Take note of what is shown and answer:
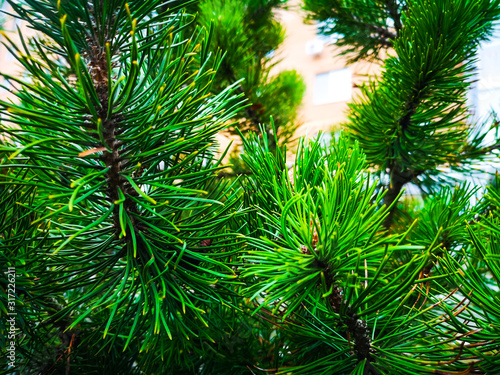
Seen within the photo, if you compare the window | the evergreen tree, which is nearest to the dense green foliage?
the evergreen tree

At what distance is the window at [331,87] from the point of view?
2559 millimetres

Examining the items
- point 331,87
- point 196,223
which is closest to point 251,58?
point 196,223

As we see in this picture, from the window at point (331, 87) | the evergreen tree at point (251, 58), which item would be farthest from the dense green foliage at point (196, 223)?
the window at point (331, 87)

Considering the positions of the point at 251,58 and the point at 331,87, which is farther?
the point at 331,87

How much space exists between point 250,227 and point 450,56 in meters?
0.24

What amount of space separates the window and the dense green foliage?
234cm

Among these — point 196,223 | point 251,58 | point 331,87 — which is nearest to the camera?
point 196,223

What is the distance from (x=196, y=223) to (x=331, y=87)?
2.67m

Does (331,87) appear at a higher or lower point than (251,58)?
lower

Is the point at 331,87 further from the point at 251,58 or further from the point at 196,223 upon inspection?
the point at 196,223

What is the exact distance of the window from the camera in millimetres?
2559

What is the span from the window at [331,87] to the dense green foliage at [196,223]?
234 cm

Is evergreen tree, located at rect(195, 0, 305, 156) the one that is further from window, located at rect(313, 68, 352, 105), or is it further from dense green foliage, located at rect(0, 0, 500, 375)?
window, located at rect(313, 68, 352, 105)

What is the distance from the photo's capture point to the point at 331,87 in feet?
8.80
